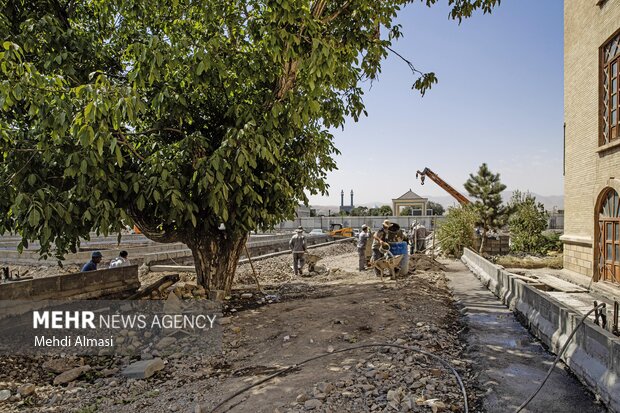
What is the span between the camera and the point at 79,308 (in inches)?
311

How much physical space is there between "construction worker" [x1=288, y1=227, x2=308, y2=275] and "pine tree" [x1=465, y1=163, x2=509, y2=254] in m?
11.3

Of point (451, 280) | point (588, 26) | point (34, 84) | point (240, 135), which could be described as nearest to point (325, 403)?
point (240, 135)

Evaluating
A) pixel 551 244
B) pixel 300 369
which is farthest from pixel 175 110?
pixel 551 244

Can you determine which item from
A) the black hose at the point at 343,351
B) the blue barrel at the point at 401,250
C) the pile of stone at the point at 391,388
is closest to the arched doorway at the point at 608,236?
the blue barrel at the point at 401,250

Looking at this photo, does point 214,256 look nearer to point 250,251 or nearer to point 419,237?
point 250,251

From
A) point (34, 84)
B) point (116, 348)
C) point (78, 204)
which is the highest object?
point (34, 84)

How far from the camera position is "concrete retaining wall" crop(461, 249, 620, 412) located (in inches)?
155

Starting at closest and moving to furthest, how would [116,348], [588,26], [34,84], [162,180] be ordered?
[34,84] < [162,180] < [116,348] < [588,26]

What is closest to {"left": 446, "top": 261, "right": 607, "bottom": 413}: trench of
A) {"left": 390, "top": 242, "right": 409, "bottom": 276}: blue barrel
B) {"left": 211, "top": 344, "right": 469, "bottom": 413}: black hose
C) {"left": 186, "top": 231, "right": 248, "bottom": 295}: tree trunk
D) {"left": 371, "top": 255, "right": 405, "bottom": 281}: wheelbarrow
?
{"left": 211, "top": 344, "right": 469, "bottom": 413}: black hose

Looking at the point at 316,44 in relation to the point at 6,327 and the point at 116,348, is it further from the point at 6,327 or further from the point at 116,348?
the point at 6,327

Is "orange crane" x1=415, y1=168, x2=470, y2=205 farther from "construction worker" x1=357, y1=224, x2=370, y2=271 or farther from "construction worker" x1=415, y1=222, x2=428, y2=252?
"construction worker" x1=357, y1=224, x2=370, y2=271

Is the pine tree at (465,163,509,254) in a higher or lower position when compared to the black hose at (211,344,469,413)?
higher

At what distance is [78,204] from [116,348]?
7.84ft

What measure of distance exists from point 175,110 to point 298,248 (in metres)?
8.04
